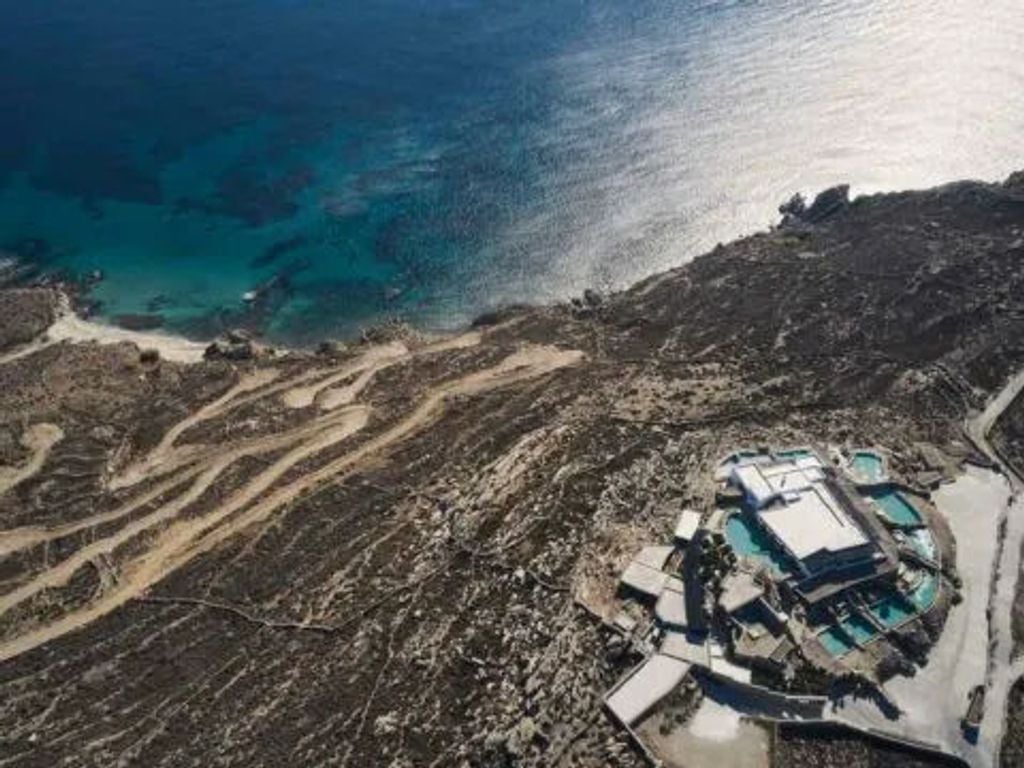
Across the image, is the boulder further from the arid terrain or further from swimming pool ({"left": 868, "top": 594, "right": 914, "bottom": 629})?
swimming pool ({"left": 868, "top": 594, "right": 914, "bottom": 629})

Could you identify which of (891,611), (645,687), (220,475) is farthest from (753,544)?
(220,475)

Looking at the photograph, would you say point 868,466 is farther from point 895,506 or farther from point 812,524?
point 812,524

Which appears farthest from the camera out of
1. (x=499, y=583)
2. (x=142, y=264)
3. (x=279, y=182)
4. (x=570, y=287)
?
(x=279, y=182)

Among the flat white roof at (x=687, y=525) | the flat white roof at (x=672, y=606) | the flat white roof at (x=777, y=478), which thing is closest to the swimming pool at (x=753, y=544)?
the flat white roof at (x=777, y=478)

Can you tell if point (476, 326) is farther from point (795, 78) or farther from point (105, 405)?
point (795, 78)

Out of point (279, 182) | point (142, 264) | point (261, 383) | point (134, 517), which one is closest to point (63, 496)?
point (134, 517)

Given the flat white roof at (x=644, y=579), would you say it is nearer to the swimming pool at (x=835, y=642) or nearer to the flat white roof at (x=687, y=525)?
the flat white roof at (x=687, y=525)
